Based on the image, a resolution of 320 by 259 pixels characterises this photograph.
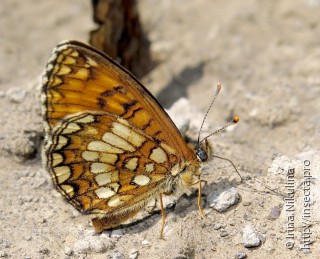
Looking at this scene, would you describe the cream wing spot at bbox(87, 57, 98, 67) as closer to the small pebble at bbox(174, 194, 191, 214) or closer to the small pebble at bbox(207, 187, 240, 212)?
the small pebble at bbox(174, 194, 191, 214)

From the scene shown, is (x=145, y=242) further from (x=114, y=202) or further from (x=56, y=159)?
(x=56, y=159)

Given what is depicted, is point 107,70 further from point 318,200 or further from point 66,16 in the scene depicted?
point 66,16

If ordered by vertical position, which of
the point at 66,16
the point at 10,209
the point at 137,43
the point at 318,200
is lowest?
the point at 318,200

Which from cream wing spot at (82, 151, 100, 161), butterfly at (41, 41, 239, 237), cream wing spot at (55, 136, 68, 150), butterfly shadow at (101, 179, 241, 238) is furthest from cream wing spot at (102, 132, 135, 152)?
butterfly shadow at (101, 179, 241, 238)

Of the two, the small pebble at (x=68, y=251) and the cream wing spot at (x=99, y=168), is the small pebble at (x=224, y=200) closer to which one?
the cream wing spot at (x=99, y=168)

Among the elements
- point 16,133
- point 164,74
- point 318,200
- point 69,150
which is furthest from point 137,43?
point 318,200

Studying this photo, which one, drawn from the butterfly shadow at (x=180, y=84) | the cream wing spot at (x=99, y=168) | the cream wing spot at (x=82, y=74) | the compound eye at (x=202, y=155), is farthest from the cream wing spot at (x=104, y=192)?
the butterfly shadow at (x=180, y=84)

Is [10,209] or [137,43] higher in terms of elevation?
[137,43]
